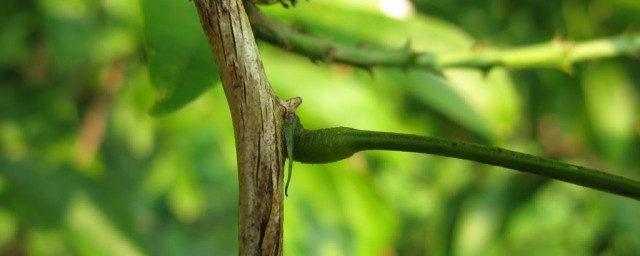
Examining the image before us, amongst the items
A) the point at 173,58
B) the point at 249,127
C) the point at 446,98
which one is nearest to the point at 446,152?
the point at 249,127

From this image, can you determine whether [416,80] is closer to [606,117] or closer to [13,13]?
[606,117]

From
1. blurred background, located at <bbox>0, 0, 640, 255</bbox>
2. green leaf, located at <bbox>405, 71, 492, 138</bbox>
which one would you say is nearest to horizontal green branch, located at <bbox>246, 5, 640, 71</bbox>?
blurred background, located at <bbox>0, 0, 640, 255</bbox>

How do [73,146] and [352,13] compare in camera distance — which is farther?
[73,146]

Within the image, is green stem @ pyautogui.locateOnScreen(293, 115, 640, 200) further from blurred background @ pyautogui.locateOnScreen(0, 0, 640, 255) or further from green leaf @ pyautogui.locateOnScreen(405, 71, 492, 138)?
green leaf @ pyautogui.locateOnScreen(405, 71, 492, 138)

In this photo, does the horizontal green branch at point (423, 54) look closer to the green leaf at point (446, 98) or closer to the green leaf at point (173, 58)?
the green leaf at point (173, 58)

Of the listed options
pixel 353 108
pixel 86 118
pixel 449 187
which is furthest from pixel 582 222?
pixel 86 118
